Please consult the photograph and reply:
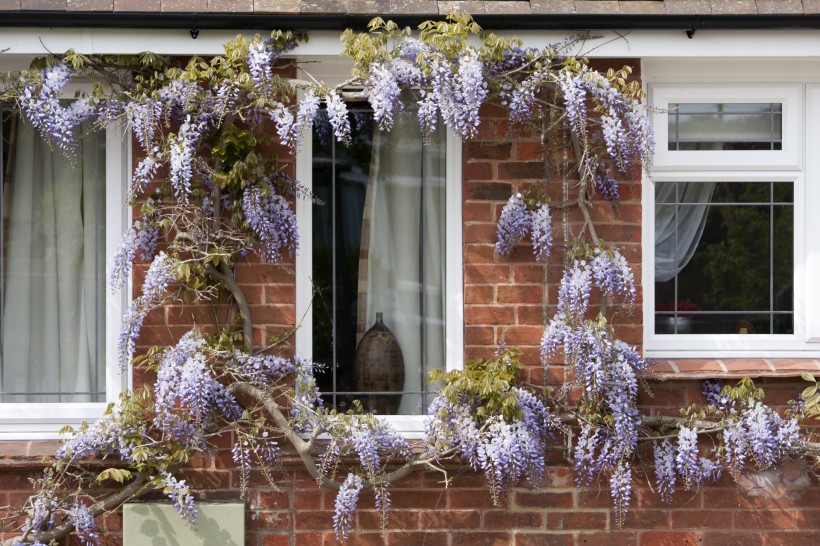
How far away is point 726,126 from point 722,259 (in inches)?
23.8

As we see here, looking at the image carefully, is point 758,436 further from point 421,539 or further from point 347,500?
point 347,500

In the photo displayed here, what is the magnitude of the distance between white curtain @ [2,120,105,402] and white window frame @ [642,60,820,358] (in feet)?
8.11

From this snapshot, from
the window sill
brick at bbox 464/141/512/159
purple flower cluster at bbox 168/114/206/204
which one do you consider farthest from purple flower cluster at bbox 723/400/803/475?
purple flower cluster at bbox 168/114/206/204

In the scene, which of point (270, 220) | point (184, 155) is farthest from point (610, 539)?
point (184, 155)

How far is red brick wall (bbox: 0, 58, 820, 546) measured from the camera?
5.27m

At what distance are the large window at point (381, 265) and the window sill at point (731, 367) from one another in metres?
0.93

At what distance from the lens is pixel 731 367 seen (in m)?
5.33

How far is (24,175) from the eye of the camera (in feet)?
17.7

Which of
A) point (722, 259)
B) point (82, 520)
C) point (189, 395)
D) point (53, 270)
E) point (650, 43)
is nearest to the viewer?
point (189, 395)

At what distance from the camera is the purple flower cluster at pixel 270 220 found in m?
5.06

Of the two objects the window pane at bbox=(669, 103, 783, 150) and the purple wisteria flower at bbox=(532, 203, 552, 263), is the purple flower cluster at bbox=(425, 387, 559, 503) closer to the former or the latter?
the purple wisteria flower at bbox=(532, 203, 552, 263)

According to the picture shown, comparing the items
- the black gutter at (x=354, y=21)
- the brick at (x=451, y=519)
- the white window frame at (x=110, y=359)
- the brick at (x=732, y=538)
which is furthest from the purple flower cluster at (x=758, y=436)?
the white window frame at (x=110, y=359)

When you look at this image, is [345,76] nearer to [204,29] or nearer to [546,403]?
[204,29]

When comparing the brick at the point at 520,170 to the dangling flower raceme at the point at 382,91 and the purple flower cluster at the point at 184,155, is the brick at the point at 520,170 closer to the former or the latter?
the dangling flower raceme at the point at 382,91
